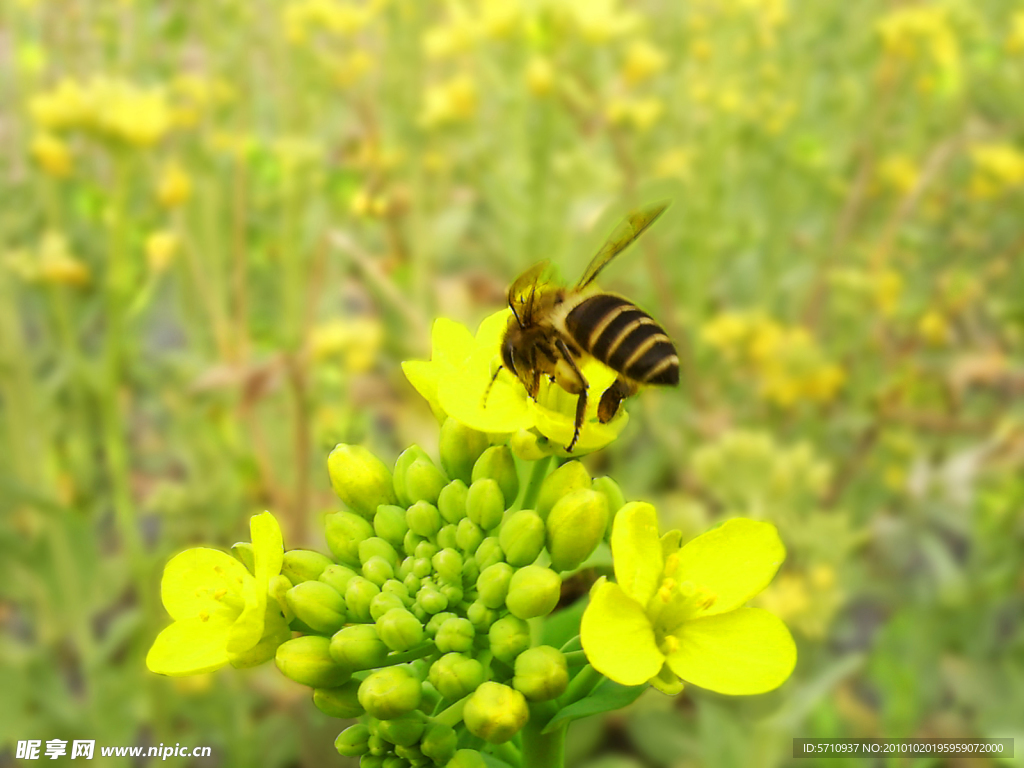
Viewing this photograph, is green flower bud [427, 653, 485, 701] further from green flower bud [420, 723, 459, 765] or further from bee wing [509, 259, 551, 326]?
bee wing [509, 259, 551, 326]

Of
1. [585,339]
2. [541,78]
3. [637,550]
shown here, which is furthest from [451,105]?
[637,550]

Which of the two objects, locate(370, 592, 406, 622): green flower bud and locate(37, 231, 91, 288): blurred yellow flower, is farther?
locate(37, 231, 91, 288): blurred yellow flower

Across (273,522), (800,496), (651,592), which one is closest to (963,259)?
(800,496)

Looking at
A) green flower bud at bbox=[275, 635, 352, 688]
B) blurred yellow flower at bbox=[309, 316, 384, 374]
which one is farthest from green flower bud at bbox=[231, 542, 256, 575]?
blurred yellow flower at bbox=[309, 316, 384, 374]

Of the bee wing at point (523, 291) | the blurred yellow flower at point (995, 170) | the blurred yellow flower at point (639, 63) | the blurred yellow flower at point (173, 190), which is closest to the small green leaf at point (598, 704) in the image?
the bee wing at point (523, 291)

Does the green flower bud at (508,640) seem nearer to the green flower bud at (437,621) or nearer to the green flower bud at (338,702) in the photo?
the green flower bud at (437,621)

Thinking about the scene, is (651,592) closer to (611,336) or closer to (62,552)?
(611,336)

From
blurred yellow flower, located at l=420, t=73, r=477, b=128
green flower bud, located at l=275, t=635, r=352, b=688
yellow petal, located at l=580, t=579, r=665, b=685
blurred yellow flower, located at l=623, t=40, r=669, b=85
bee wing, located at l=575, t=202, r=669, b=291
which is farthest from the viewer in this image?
blurred yellow flower, located at l=623, t=40, r=669, b=85
